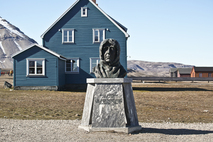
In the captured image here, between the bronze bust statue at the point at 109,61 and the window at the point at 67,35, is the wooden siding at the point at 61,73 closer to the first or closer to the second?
the window at the point at 67,35

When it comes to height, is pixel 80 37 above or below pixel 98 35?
below

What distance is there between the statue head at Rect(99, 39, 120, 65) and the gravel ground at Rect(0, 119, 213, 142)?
2.27 meters

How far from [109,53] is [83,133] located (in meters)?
2.54

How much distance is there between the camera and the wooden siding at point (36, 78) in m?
25.9

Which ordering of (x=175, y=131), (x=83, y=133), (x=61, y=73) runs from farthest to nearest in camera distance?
(x=61, y=73), (x=175, y=131), (x=83, y=133)

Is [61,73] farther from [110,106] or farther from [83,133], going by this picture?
[110,106]

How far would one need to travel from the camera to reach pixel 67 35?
29.1 meters

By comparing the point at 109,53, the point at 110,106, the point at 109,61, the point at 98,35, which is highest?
→ the point at 98,35

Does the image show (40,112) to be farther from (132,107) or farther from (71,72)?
(71,72)

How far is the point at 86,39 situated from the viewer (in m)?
28.9

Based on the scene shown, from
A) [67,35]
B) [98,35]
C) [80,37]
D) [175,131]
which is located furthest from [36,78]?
[175,131]

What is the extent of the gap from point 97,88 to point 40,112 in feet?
17.8

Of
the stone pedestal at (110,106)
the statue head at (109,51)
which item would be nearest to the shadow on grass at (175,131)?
the stone pedestal at (110,106)

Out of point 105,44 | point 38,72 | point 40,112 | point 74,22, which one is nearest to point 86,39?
point 74,22
